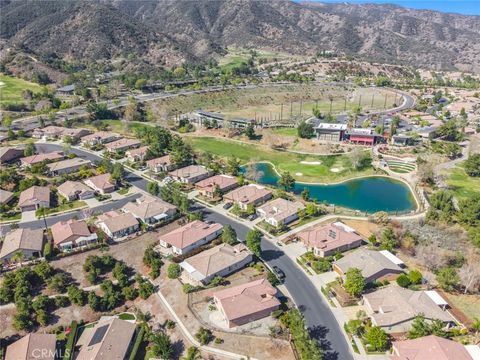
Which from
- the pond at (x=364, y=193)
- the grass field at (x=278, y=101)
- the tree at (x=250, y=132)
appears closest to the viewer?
the pond at (x=364, y=193)

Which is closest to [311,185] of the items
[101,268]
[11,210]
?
[101,268]

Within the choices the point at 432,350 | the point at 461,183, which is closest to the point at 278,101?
the point at 461,183

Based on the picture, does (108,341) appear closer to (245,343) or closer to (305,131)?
(245,343)

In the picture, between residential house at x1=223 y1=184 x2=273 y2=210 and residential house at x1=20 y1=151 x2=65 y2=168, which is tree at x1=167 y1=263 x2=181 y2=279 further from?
residential house at x1=20 y1=151 x2=65 y2=168

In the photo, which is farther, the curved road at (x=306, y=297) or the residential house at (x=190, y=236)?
the residential house at (x=190, y=236)

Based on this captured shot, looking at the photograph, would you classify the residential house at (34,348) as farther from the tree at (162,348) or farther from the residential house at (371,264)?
the residential house at (371,264)

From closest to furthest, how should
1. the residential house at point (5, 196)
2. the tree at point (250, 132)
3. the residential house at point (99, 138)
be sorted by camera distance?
1. the residential house at point (5, 196)
2. the residential house at point (99, 138)
3. the tree at point (250, 132)

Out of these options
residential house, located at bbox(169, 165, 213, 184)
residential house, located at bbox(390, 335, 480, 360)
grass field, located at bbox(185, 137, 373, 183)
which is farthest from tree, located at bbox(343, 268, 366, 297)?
residential house, located at bbox(169, 165, 213, 184)

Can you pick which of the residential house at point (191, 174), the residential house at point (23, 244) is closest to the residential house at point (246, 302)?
the residential house at point (23, 244)
